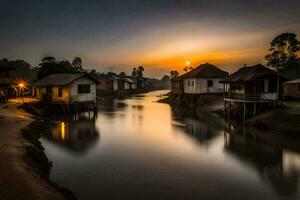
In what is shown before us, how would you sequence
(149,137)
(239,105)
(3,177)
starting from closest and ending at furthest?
(3,177), (149,137), (239,105)

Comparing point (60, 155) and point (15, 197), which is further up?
point (15, 197)

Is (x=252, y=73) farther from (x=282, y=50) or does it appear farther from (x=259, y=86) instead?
(x=282, y=50)

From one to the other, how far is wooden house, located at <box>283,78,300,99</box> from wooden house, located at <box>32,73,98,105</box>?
28841 millimetres

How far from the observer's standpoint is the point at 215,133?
25562 millimetres

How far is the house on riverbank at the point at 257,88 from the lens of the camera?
96.5 ft

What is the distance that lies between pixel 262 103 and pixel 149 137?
1484 centimetres

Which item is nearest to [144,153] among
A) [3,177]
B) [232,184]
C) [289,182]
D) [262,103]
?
[232,184]

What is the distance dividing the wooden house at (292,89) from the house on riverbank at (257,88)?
23.8ft

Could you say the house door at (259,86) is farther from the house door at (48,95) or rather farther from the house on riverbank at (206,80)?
the house door at (48,95)

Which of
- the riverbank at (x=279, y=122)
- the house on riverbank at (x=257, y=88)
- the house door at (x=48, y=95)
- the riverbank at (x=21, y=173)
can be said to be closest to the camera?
the riverbank at (x=21, y=173)

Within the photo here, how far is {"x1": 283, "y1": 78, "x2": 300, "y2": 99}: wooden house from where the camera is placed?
124 ft

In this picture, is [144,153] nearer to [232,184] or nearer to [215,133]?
[232,184]

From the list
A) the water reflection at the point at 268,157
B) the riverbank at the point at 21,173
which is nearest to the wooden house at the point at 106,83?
the water reflection at the point at 268,157

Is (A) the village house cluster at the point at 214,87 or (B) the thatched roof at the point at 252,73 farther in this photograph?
(A) the village house cluster at the point at 214,87
